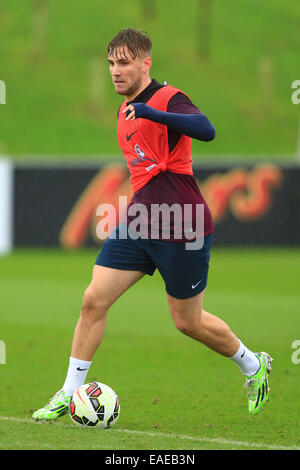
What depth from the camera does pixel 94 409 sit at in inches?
Result: 229

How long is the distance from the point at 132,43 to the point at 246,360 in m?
2.28

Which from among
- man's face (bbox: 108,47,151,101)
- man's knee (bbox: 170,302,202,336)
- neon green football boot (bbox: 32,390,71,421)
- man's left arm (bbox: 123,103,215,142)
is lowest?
neon green football boot (bbox: 32,390,71,421)

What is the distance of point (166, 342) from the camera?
9695 mm

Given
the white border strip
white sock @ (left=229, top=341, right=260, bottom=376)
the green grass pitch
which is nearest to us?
the green grass pitch

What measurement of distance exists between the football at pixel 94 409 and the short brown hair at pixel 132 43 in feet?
7.21

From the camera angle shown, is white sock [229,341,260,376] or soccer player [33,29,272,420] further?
white sock [229,341,260,376]

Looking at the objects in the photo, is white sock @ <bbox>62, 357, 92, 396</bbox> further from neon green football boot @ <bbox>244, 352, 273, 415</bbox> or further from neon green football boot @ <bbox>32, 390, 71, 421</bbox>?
neon green football boot @ <bbox>244, 352, 273, 415</bbox>

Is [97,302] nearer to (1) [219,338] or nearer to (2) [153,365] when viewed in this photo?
(1) [219,338]

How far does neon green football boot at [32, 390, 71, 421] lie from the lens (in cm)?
599

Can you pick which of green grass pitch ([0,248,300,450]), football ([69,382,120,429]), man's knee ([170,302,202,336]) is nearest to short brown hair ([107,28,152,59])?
man's knee ([170,302,202,336])

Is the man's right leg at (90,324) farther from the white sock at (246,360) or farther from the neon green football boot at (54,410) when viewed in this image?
the white sock at (246,360)

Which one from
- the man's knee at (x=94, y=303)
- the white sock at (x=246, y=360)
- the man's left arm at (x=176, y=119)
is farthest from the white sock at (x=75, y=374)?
the man's left arm at (x=176, y=119)

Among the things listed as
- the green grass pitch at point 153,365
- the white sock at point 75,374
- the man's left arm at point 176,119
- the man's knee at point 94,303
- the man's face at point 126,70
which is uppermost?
the man's face at point 126,70

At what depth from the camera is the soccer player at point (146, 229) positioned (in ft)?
Result: 19.9
